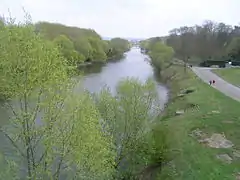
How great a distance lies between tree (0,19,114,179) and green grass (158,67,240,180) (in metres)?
8.57

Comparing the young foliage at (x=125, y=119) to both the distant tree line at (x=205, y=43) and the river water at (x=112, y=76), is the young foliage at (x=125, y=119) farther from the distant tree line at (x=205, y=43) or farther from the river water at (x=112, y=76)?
the distant tree line at (x=205, y=43)

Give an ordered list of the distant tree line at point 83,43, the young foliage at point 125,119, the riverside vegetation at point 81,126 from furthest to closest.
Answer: the distant tree line at point 83,43
the young foliage at point 125,119
the riverside vegetation at point 81,126

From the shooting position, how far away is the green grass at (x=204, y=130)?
21.2 m

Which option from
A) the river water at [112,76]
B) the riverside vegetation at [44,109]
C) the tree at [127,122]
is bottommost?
the river water at [112,76]

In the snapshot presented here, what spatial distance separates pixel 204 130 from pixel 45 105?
18329mm

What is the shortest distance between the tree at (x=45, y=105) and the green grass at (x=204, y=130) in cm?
857

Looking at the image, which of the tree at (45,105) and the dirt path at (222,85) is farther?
the dirt path at (222,85)

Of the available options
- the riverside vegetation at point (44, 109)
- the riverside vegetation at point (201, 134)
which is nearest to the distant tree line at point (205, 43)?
the riverside vegetation at point (201, 134)

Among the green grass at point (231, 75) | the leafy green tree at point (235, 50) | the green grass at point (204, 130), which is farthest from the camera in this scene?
the leafy green tree at point (235, 50)

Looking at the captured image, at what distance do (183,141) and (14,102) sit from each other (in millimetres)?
15027

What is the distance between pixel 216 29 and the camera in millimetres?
114562

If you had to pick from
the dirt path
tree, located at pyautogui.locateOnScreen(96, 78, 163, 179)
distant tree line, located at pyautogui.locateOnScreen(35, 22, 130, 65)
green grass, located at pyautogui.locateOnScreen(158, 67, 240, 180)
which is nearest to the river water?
distant tree line, located at pyautogui.locateOnScreen(35, 22, 130, 65)

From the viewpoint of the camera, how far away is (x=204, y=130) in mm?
29141

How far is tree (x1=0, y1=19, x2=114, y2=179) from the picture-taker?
13.3 metres
